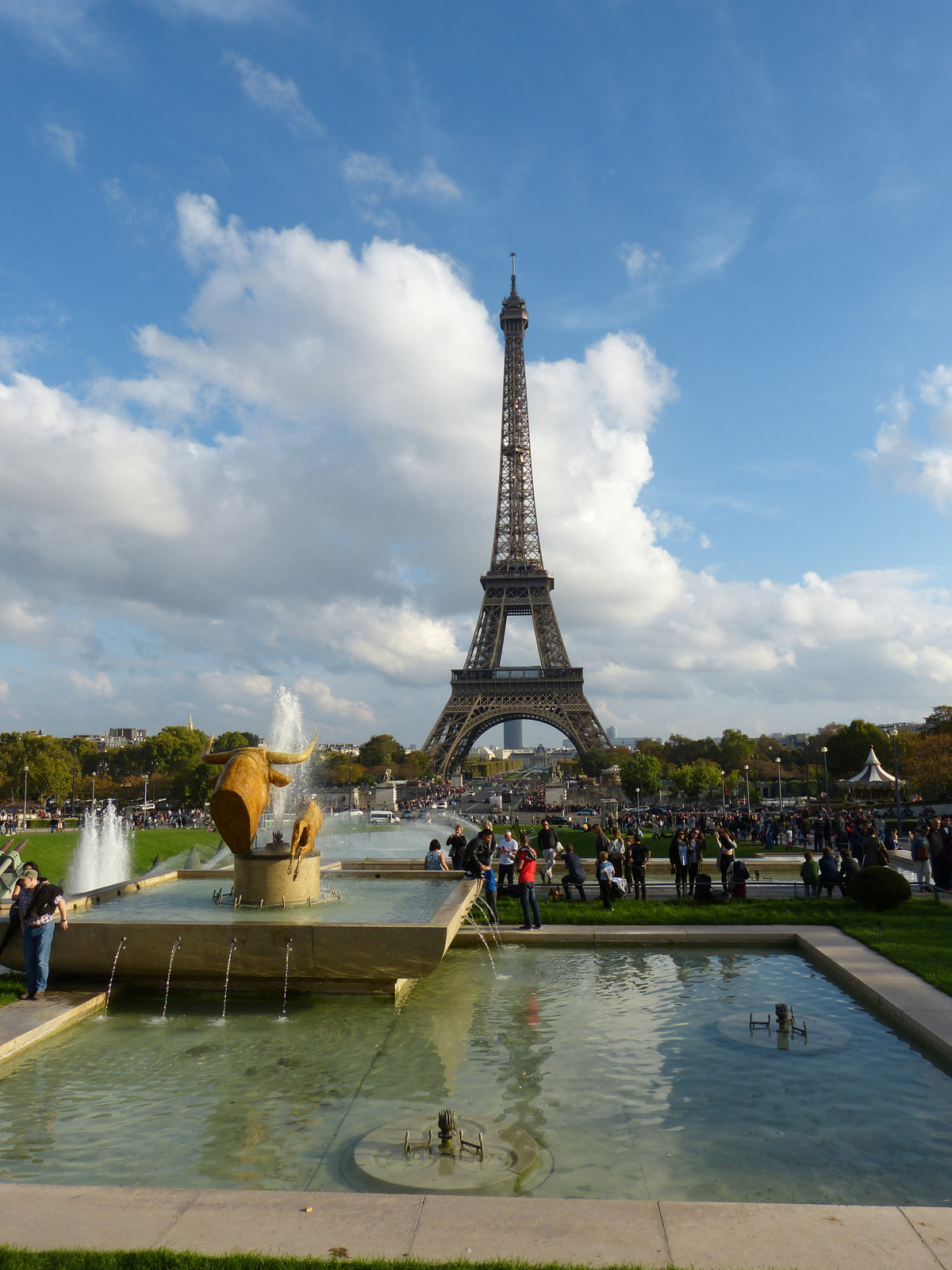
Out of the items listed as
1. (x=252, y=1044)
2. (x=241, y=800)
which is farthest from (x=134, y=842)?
(x=252, y=1044)

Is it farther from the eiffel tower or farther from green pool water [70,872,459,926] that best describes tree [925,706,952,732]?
green pool water [70,872,459,926]

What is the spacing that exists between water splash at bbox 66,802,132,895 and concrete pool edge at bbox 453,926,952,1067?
1752 cm

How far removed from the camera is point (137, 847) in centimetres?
3350

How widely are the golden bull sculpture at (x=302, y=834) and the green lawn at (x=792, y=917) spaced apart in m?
4.46

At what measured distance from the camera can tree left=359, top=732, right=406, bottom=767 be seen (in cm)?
13850

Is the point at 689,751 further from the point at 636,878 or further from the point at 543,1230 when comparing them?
the point at 543,1230

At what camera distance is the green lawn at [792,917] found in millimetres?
13508

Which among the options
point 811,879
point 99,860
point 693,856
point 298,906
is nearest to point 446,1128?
point 298,906

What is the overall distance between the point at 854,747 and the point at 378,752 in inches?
3195

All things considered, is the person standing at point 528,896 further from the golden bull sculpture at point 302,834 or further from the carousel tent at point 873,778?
the carousel tent at point 873,778

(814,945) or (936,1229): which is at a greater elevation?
(814,945)

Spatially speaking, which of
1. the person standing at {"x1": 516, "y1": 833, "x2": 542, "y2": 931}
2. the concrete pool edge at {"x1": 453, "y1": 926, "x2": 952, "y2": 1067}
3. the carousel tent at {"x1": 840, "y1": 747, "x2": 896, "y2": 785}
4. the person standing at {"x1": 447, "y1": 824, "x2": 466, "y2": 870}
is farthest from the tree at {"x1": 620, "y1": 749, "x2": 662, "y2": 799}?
the person standing at {"x1": 516, "y1": 833, "x2": 542, "y2": 931}

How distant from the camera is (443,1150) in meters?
6.05

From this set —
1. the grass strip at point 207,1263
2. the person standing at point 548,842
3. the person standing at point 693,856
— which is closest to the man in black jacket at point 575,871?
the person standing at point 548,842
